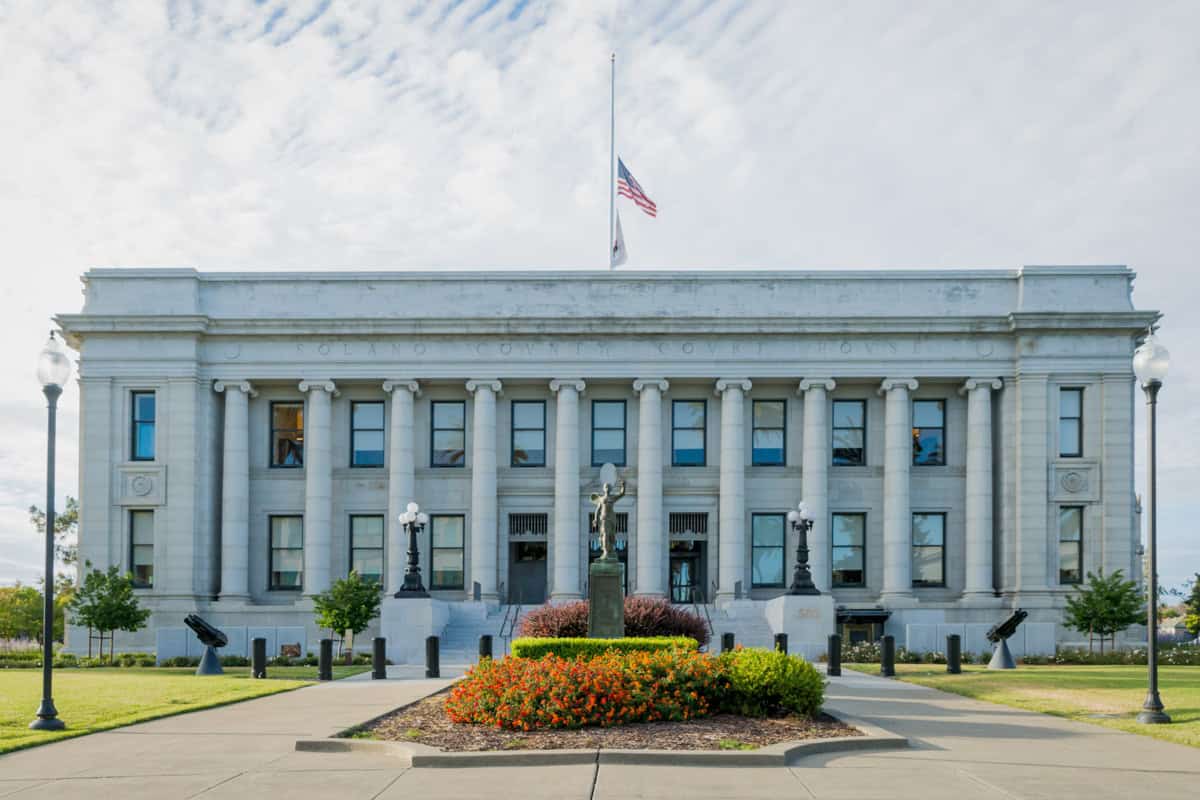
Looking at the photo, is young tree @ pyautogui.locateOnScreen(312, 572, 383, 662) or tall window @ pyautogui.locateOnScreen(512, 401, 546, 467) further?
tall window @ pyautogui.locateOnScreen(512, 401, 546, 467)

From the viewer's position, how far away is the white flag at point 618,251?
48.0m

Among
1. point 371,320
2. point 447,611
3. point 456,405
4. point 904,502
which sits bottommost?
point 447,611

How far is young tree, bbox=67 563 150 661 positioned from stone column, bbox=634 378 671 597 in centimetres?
1706

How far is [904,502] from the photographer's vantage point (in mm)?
45875

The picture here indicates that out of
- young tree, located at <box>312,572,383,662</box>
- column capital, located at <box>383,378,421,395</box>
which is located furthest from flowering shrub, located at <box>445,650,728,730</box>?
column capital, located at <box>383,378,421,395</box>

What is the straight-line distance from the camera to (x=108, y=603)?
39500 mm

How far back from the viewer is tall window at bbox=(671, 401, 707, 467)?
47781 mm

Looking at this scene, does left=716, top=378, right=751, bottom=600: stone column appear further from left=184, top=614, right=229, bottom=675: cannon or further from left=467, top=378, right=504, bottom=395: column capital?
left=184, top=614, right=229, bottom=675: cannon

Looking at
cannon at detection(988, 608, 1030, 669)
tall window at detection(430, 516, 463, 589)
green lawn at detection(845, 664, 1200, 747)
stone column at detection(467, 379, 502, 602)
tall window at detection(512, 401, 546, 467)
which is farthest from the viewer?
tall window at detection(512, 401, 546, 467)

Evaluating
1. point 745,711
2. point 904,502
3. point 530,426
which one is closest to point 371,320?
point 530,426

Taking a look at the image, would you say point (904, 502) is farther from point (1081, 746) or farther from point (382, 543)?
point (1081, 746)

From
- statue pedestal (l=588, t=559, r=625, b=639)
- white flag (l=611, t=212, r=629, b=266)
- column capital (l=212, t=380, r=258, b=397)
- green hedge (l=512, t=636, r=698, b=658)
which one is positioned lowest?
green hedge (l=512, t=636, r=698, b=658)

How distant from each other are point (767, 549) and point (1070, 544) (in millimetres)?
10693

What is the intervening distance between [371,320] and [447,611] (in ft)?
36.0
